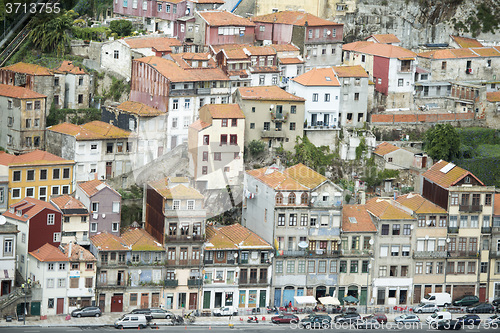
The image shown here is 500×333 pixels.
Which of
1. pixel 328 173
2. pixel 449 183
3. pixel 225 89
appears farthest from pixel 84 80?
pixel 449 183

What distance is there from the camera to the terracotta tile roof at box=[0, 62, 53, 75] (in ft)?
434

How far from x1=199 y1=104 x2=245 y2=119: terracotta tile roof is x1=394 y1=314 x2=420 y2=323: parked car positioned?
25742 millimetres

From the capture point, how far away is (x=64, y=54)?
140000mm

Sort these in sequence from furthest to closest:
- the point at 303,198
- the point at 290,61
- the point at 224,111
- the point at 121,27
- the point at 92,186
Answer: the point at 121,27 < the point at 290,61 < the point at 224,111 < the point at 92,186 < the point at 303,198

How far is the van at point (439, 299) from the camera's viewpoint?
12356 centimetres

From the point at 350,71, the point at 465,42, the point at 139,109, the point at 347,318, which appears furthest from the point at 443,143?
the point at 139,109

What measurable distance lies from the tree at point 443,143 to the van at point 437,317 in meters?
22.1

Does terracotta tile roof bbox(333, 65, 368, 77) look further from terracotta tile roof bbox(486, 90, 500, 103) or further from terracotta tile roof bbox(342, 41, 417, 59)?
Result: terracotta tile roof bbox(486, 90, 500, 103)

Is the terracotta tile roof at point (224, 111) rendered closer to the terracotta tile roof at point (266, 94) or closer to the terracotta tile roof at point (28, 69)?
the terracotta tile roof at point (266, 94)

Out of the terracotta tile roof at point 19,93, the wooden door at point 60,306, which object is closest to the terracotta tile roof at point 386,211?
the wooden door at point 60,306

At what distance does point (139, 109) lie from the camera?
131 metres

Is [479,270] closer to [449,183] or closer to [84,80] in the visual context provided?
[449,183]

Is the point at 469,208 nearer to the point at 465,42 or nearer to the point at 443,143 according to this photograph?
the point at 443,143

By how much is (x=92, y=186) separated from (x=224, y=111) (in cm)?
1624
